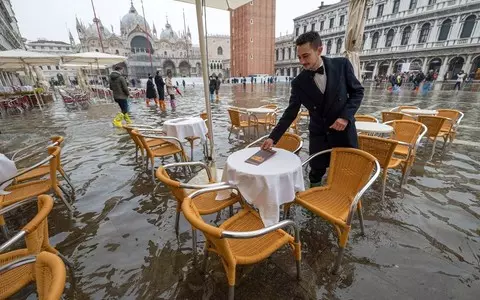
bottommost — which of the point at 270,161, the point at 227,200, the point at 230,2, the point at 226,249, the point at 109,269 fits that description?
the point at 109,269

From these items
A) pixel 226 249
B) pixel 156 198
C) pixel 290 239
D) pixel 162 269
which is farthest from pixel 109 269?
pixel 290 239

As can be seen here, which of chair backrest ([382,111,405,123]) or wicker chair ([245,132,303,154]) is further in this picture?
chair backrest ([382,111,405,123])

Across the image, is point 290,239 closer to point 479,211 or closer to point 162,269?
point 162,269

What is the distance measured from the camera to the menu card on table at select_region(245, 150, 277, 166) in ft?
6.92

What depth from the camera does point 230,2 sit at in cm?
379

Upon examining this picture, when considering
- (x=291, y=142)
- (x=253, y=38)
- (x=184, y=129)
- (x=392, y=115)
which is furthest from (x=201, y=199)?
(x=253, y=38)

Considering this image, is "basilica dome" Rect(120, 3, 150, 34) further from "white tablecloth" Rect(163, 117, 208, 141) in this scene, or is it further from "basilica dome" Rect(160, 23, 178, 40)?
"white tablecloth" Rect(163, 117, 208, 141)

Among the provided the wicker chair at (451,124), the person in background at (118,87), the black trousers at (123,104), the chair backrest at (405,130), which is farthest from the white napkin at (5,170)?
the wicker chair at (451,124)

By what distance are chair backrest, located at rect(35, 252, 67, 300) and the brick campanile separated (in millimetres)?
42904

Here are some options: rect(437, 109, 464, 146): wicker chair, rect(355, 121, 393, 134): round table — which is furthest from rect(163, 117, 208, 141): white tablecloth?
rect(437, 109, 464, 146): wicker chair

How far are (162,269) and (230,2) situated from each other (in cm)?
415

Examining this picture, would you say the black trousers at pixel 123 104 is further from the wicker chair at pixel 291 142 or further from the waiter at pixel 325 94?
the waiter at pixel 325 94

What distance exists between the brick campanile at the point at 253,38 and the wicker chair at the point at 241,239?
42062 millimetres

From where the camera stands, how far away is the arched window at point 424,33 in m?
29.7
